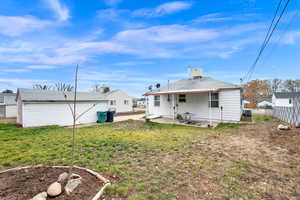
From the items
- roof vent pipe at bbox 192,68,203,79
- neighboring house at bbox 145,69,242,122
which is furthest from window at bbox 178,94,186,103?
roof vent pipe at bbox 192,68,203,79

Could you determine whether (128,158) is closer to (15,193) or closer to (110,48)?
(15,193)

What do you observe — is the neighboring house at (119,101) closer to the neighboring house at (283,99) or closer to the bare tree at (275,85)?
the neighboring house at (283,99)

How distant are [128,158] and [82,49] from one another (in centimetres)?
944

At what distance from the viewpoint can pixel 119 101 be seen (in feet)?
72.4

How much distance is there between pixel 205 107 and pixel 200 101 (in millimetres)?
645

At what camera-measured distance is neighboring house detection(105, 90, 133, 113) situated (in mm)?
21033

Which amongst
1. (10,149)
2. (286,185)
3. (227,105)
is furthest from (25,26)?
(227,105)

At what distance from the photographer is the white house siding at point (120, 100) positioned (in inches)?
835

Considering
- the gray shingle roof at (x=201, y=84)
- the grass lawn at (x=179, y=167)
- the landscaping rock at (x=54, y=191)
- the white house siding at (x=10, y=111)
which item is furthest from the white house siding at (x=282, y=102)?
the white house siding at (x=10, y=111)

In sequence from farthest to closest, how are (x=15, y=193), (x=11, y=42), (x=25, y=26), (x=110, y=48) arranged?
(x=110, y=48) → (x=11, y=42) → (x=25, y=26) → (x=15, y=193)

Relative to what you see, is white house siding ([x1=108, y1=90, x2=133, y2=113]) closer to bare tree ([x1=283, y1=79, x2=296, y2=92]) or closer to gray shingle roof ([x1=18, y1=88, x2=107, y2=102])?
gray shingle roof ([x1=18, y1=88, x2=107, y2=102])

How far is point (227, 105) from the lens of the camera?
33.8ft

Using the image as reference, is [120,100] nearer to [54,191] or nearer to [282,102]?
[54,191]

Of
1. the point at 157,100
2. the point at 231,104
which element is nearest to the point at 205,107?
the point at 231,104
